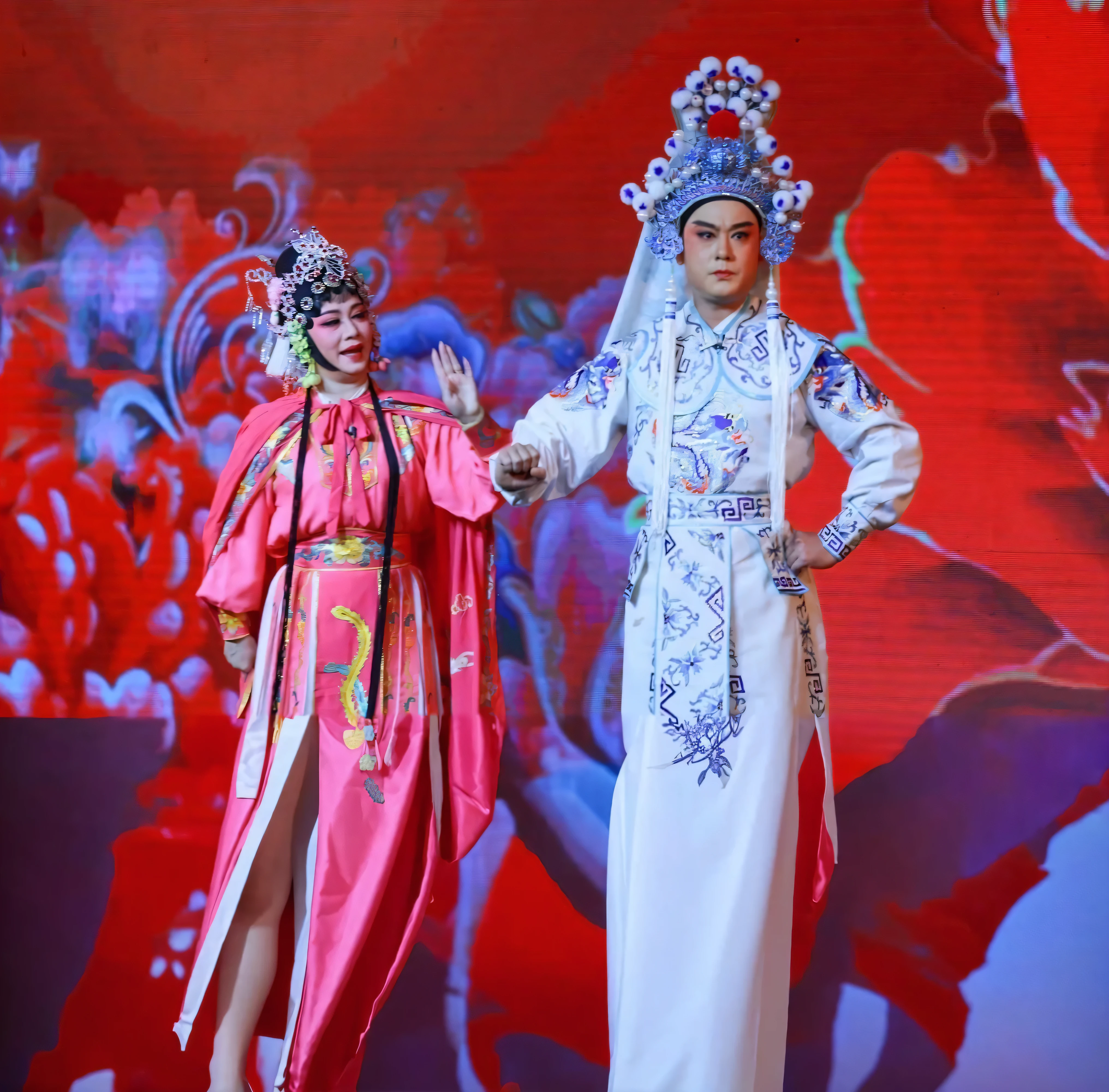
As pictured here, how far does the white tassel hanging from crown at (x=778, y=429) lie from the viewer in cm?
214

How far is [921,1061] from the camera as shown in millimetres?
3023

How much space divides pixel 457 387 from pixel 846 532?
77 centimetres

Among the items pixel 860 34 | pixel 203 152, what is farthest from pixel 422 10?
pixel 860 34

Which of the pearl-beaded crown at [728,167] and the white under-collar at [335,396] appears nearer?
the pearl-beaded crown at [728,167]

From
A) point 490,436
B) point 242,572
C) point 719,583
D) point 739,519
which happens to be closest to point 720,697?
point 719,583

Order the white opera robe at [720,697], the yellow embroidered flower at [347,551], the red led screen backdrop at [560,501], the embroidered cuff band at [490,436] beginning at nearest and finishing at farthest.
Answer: the white opera robe at [720,697] < the yellow embroidered flower at [347,551] < the red led screen backdrop at [560,501] < the embroidered cuff band at [490,436]

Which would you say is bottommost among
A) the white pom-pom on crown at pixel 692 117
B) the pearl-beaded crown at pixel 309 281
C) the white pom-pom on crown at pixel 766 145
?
the pearl-beaded crown at pixel 309 281

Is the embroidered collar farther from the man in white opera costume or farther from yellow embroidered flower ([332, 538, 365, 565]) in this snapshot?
yellow embroidered flower ([332, 538, 365, 565])

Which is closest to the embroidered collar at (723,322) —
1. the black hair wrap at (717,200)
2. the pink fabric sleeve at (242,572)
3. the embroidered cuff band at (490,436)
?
the black hair wrap at (717,200)

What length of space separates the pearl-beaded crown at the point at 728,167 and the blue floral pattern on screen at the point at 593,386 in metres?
0.22

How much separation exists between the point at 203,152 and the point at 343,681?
5.34ft

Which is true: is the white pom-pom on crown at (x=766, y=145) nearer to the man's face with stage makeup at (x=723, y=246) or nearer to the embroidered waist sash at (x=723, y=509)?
the man's face with stage makeup at (x=723, y=246)

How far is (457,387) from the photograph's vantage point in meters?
2.35

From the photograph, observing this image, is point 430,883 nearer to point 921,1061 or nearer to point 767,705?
point 767,705
